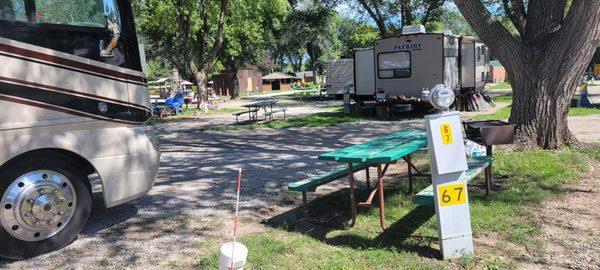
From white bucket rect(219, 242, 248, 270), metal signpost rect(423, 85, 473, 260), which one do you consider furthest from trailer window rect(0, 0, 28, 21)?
metal signpost rect(423, 85, 473, 260)

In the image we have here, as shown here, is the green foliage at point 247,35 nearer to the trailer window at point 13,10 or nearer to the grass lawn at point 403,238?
the grass lawn at point 403,238

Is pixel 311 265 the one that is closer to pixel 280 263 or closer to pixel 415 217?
pixel 280 263

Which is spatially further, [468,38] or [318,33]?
[318,33]

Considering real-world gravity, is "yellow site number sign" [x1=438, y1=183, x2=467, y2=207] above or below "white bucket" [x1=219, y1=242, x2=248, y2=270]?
above

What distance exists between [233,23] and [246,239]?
31.5m

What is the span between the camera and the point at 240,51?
40.1 metres

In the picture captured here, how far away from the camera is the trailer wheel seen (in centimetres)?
428

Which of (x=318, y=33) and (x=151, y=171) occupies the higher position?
(x=318, y=33)

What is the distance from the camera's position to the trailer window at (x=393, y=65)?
17.3 metres

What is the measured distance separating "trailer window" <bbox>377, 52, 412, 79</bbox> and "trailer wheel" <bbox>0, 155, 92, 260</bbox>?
14.0 metres

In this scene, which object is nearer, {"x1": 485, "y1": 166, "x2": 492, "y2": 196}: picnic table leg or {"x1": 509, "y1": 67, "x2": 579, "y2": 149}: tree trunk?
{"x1": 485, "y1": 166, "x2": 492, "y2": 196}: picnic table leg

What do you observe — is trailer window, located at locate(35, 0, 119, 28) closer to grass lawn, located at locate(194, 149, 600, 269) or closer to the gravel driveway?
the gravel driveway

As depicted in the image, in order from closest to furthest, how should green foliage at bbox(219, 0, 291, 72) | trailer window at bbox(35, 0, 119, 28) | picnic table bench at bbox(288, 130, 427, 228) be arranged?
picnic table bench at bbox(288, 130, 427, 228) → trailer window at bbox(35, 0, 119, 28) → green foliage at bbox(219, 0, 291, 72)


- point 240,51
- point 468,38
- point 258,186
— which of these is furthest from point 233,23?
point 258,186
